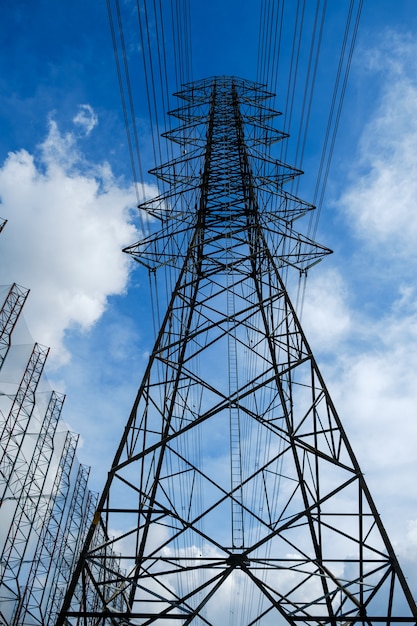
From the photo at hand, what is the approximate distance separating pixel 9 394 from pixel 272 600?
23783mm

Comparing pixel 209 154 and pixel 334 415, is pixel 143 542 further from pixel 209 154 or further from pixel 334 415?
pixel 209 154

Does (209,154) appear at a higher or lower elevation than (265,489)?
higher

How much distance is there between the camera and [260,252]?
→ 1215 centimetres

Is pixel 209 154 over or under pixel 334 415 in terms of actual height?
over

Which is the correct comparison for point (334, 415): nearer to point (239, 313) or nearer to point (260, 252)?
point (239, 313)

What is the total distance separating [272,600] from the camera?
7.25 metres

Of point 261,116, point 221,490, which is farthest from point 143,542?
point 261,116

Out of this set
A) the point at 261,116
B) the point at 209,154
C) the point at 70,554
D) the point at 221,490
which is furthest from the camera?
the point at 70,554

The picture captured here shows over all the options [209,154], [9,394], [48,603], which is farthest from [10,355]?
[209,154]

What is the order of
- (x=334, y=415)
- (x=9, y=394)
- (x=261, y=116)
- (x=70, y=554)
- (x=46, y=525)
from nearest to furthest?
1. (x=334, y=415)
2. (x=261, y=116)
3. (x=9, y=394)
4. (x=46, y=525)
5. (x=70, y=554)

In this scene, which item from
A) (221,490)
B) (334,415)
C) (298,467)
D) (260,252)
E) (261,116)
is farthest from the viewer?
(261,116)

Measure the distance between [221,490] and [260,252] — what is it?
229 inches

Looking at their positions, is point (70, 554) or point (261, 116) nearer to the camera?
point (261, 116)

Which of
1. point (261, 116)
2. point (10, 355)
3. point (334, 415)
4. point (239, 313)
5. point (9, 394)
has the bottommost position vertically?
point (334, 415)
